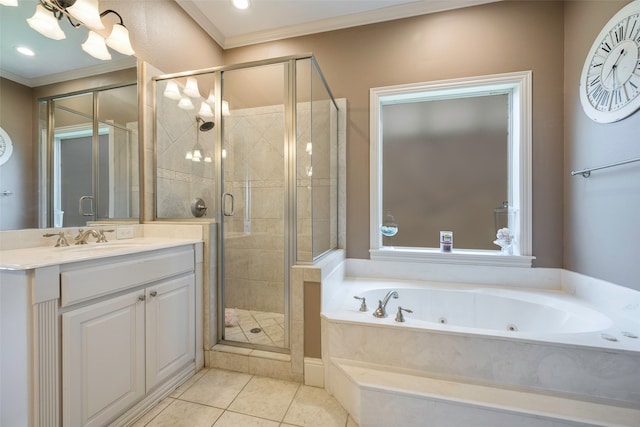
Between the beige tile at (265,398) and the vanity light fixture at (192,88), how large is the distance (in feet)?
7.09

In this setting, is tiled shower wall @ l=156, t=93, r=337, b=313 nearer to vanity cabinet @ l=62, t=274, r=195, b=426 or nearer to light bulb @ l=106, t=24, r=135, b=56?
light bulb @ l=106, t=24, r=135, b=56

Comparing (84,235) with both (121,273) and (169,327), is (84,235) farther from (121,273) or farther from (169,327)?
(169,327)

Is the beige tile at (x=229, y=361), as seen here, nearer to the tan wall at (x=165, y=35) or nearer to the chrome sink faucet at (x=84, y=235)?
the chrome sink faucet at (x=84, y=235)

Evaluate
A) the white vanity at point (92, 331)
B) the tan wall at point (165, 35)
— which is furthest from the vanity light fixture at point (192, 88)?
the white vanity at point (92, 331)

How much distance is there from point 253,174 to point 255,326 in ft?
3.95

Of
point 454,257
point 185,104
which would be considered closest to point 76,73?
point 185,104

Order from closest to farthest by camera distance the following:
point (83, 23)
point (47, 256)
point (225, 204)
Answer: point (47, 256) < point (83, 23) < point (225, 204)

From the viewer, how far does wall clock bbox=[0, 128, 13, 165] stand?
1.22 m

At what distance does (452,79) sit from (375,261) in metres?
1.69

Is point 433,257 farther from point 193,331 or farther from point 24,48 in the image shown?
point 24,48

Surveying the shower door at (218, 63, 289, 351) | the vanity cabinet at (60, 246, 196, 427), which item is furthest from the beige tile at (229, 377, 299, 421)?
the vanity cabinet at (60, 246, 196, 427)

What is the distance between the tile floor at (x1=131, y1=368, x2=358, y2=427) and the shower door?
259mm

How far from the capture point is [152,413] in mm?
1361

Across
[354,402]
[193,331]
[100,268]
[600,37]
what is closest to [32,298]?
[100,268]
